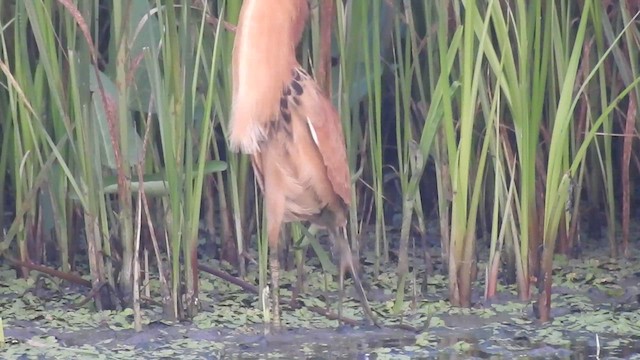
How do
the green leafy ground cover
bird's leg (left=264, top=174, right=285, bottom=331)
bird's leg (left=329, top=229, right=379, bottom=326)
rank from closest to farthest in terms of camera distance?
the green leafy ground cover → bird's leg (left=264, top=174, right=285, bottom=331) → bird's leg (left=329, top=229, right=379, bottom=326)

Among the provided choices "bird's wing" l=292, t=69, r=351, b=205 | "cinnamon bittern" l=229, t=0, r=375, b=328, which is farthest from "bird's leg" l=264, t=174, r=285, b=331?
"bird's wing" l=292, t=69, r=351, b=205

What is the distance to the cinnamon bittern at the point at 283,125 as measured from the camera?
85.4 inches

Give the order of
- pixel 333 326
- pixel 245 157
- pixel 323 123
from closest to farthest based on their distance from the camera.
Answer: pixel 323 123 < pixel 333 326 < pixel 245 157

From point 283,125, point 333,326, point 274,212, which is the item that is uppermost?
point 283,125

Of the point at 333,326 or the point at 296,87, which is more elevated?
the point at 296,87

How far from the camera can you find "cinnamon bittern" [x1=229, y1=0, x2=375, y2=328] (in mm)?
2170

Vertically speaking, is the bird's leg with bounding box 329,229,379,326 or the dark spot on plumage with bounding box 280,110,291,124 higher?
the dark spot on plumage with bounding box 280,110,291,124

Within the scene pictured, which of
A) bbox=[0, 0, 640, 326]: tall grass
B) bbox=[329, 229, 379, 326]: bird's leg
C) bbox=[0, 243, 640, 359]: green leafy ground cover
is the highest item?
bbox=[0, 0, 640, 326]: tall grass

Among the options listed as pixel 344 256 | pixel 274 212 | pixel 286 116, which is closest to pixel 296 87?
pixel 286 116

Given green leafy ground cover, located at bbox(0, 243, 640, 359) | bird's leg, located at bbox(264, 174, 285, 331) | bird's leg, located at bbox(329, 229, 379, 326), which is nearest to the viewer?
green leafy ground cover, located at bbox(0, 243, 640, 359)

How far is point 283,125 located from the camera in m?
2.27

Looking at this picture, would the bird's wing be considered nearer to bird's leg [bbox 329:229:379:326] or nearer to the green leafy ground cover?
bird's leg [bbox 329:229:379:326]

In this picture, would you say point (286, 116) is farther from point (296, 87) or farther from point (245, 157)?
point (245, 157)

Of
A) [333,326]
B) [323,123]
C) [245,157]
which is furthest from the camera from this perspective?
[245,157]
